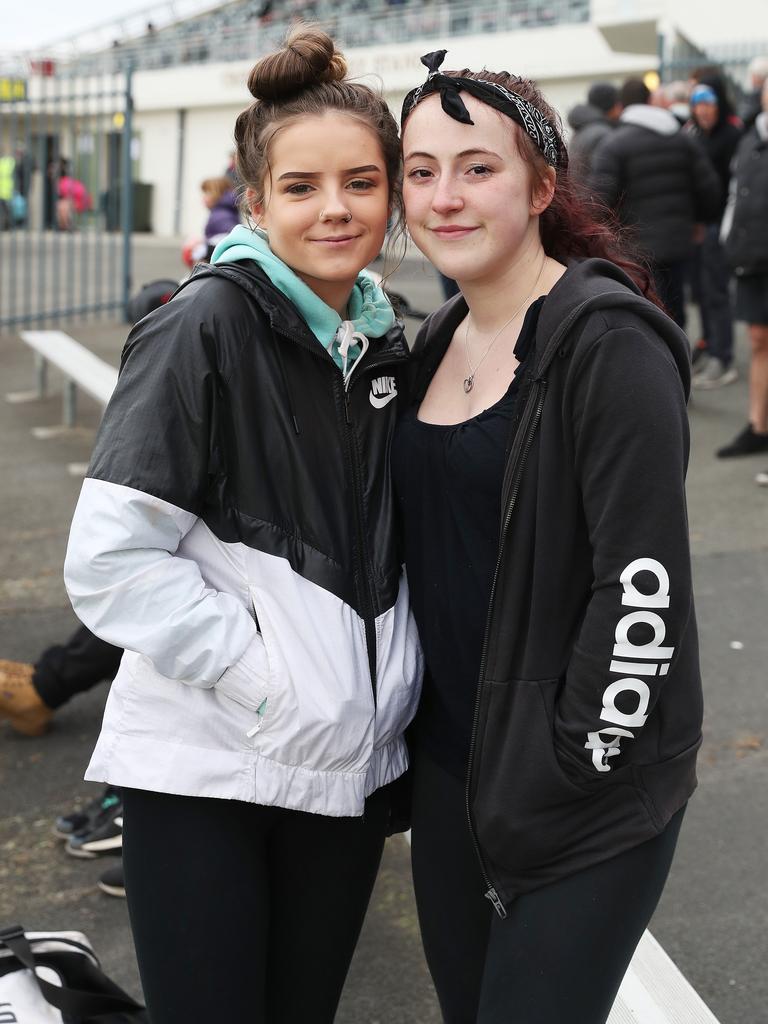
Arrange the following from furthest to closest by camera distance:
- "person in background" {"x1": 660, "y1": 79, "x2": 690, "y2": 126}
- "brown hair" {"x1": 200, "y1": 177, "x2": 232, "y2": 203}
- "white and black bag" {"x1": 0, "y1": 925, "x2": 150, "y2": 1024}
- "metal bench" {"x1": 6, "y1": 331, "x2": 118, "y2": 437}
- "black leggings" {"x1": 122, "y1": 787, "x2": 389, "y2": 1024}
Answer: "person in background" {"x1": 660, "y1": 79, "x2": 690, "y2": 126} < "metal bench" {"x1": 6, "y1": 331, "x2": 118, "y2": 437} < "brown hair" {"x1": 200, "y1": 177, "x2": 232, "y2": 203} < "white and black bag" {"x1": 0, "y1": 925, "x2": 150, "y2": 1024} < "black leggings" {"x1": 122, "y1": 787, "x2": 389, "y2": 1024}

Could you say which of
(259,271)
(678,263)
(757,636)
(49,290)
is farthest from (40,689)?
Result: (49,290)

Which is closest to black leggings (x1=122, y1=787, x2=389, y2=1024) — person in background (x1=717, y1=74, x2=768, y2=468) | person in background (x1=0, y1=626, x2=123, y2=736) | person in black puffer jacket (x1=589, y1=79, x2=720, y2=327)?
person in background (x1=0, y1=626, x2=123, y2=736)

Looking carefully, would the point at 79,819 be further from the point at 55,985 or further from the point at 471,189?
the point at 471,189

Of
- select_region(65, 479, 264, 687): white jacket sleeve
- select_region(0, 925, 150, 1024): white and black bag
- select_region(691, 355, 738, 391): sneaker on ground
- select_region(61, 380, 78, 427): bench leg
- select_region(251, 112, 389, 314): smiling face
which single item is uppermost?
select_region(251, 112, 389, 314): smiling face

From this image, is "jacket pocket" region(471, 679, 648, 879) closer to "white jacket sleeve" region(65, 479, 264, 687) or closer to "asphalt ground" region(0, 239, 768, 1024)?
"asphalt ground" region(0, 239, 768, 1024)

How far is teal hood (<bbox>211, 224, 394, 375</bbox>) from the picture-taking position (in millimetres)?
2008

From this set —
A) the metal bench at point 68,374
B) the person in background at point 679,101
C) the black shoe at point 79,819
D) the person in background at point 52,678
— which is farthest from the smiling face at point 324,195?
the person in background at point 679,101

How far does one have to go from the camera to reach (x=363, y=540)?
6.61 feet

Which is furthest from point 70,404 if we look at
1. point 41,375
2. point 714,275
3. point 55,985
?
point 55,985

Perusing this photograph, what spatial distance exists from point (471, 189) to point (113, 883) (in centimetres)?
228

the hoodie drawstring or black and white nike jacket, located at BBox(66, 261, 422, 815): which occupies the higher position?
the hoodie drawstring

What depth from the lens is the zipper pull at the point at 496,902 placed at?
189 cm

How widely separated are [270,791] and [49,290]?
14.4 metres

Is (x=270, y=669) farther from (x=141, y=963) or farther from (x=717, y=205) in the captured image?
(x=717, y=205)
